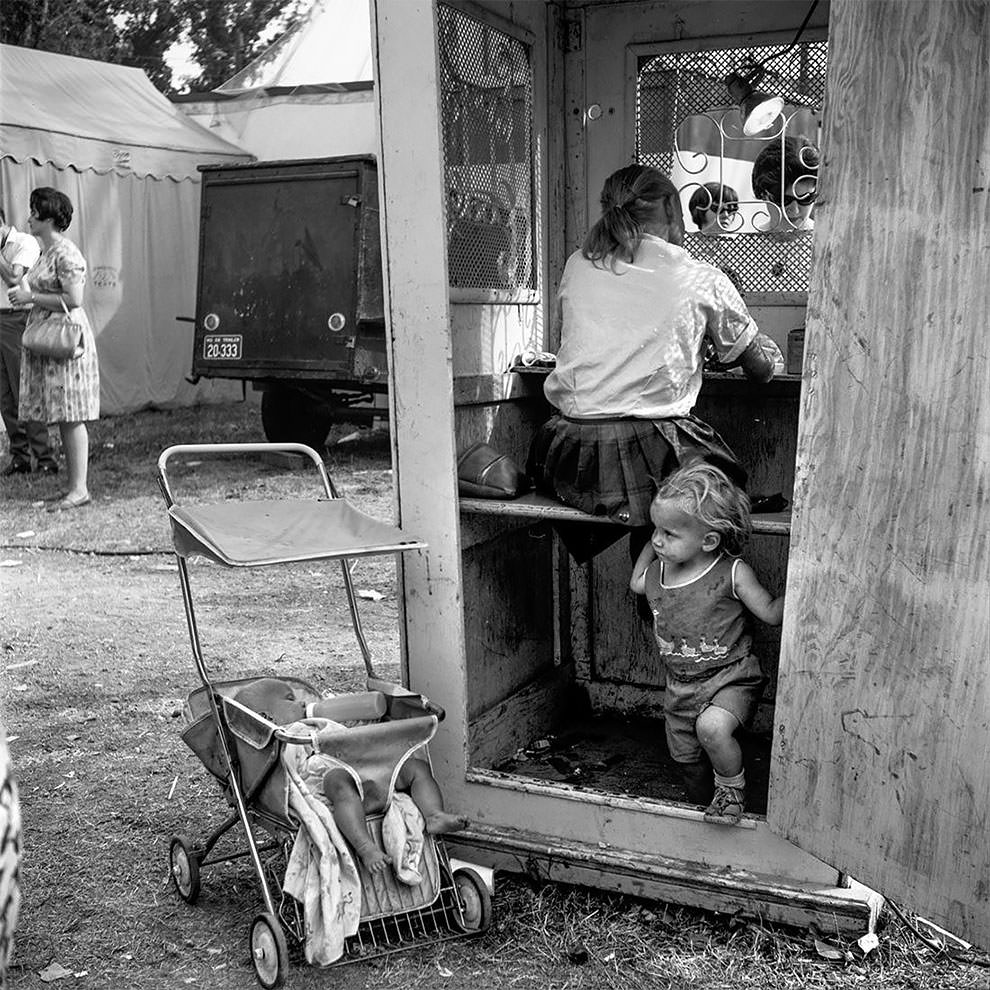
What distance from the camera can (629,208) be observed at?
392cm

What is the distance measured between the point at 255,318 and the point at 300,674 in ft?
18.6

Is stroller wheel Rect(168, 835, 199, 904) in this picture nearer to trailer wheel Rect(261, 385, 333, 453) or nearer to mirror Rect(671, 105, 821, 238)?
mirror Rect(671, 105, 821, 238)

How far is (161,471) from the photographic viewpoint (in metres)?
3.73

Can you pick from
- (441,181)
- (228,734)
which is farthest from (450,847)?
(441,181)

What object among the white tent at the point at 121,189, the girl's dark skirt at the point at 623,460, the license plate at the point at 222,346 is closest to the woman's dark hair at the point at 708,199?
the girl's dark skirt at the point at 623,460

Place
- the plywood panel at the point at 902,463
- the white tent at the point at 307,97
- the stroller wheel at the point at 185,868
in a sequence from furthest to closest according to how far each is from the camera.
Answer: the white tent at the point at 307,97 < the stroller wheel at the point at 185,868 < the plywood panel at the point at 902,463

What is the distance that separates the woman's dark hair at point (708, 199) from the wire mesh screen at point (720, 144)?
0.01 meters

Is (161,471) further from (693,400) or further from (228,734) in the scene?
(693,400)

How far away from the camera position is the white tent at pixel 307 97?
15.1 m

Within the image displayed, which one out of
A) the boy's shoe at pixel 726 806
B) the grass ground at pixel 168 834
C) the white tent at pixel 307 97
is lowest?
the grass ground at pixel 168 834

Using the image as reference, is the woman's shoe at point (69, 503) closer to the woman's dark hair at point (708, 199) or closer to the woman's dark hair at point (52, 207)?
the woman's dark hair at point (52, 207)

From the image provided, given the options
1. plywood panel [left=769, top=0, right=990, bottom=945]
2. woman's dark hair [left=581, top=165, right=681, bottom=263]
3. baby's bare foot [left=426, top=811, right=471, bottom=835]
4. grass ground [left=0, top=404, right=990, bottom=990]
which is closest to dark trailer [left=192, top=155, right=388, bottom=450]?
grass ground [left=0, top=404, right=990, bottom=990]

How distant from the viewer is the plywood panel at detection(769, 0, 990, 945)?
2.87 metres

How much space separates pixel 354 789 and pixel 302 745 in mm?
Answer: 177
